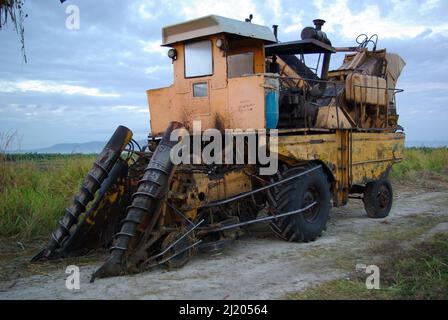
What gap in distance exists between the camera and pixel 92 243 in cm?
655

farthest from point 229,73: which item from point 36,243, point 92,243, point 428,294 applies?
point 428,294

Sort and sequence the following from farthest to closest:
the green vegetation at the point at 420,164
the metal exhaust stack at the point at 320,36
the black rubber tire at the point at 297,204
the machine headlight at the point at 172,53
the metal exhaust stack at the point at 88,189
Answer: the green vegetation at the point at 420,164 → the metal exhaust stack at the point at 320,36 → the machine headlight at the point at 172,53 → the black rubber tire at the point at 297,204 → the metal exhaust stack at the point at 88,189

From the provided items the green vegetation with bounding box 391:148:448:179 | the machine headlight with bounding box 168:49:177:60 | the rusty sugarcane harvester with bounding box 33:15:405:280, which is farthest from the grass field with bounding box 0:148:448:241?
the green vegetation with bounding box 391:148:448:179

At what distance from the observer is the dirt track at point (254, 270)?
4938mm

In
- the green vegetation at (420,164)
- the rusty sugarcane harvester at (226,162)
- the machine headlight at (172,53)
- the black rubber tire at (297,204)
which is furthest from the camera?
the green vegetation at (420,164)

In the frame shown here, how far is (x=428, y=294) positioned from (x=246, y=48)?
4.59 metres

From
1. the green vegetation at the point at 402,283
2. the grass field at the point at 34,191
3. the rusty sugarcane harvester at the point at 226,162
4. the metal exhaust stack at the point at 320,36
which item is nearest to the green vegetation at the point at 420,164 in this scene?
the rusty sugarcane harvester at the point at 226,162

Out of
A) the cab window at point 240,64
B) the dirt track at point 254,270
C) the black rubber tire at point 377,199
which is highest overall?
the cab window at point 240,64

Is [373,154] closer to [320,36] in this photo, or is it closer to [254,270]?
[320,36]

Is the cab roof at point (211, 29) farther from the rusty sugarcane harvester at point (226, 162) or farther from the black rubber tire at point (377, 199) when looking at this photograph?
the black rubber tire at point (377, 199)

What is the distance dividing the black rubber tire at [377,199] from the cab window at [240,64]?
11.5ft

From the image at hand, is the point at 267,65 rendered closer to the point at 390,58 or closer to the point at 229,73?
the point at 229,73

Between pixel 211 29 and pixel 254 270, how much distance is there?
11.1ft

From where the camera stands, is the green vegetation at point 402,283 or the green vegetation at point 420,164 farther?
the green vegetation at point 420,164
